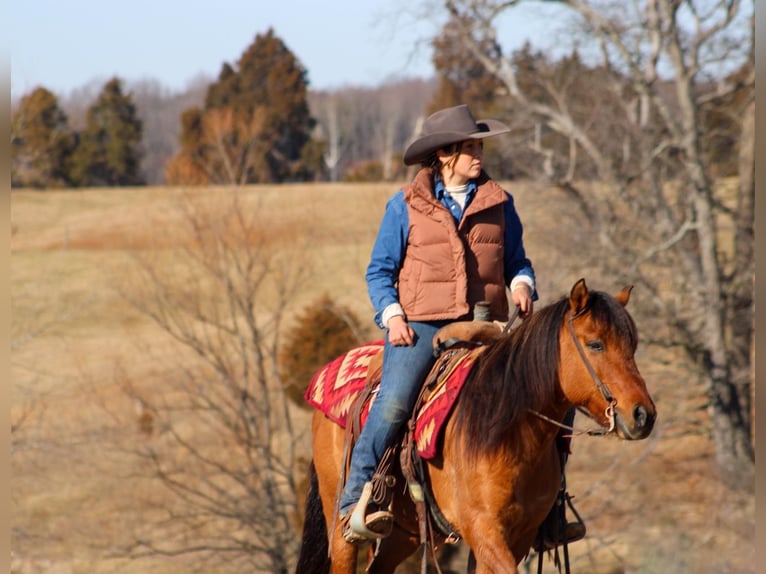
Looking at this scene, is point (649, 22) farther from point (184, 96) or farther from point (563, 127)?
point (184, 96)

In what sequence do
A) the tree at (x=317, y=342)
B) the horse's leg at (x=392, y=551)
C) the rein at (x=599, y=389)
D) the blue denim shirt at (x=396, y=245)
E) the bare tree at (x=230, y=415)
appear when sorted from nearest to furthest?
the rein at (x=599, y=389), the blue denim shirt at (x=396, y=245), the horse's leg at (x=392, y=551), the bare tree at (x=230, y=415), the tree at (x=317, y=342)

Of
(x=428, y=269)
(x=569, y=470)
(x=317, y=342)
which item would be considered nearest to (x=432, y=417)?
(x=428, y=269)

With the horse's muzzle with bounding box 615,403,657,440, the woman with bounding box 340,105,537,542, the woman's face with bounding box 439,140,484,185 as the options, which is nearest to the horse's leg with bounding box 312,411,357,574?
the woman with bounding box 340,105,537,542

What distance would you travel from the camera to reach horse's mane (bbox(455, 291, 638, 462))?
5102 millimetres

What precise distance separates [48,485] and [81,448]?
907mm

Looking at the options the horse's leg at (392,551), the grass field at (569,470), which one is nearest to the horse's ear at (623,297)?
the horse's leg at (392,551)

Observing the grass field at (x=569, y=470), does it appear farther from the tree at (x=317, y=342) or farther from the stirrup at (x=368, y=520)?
the stirrup at (x=368, y=520)

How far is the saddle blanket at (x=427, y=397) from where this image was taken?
5.52 metres

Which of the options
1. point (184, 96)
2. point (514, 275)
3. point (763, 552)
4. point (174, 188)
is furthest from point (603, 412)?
point (184, 96)

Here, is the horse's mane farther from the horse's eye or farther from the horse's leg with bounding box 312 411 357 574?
the horse's leg with bounding box 312 411 357 574

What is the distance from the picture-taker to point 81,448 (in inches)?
838

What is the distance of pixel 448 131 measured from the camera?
575cm

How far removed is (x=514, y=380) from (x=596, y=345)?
0.55 m

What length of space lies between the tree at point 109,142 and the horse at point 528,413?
63.4 m
